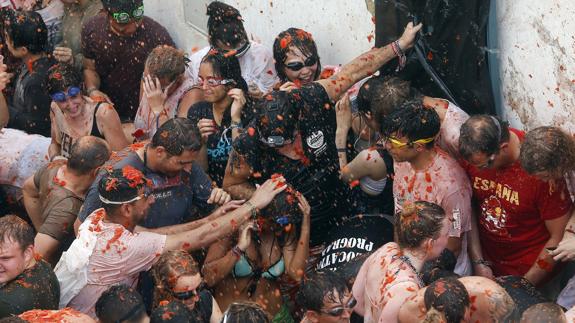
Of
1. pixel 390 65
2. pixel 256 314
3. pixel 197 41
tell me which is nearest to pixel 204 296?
pixel 256 314

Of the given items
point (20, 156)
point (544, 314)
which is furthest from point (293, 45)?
point (544, 314)

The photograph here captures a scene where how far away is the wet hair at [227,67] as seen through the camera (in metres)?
8.24

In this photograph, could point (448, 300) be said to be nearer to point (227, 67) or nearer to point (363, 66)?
point (363, 66)

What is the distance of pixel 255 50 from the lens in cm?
908

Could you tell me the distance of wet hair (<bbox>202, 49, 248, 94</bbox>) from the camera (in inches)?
324

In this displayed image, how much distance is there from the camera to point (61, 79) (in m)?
8.39

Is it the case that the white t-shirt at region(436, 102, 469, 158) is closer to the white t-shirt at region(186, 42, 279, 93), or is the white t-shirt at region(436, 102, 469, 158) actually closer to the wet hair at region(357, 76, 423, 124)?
the wet hair at region(357, 76, 423, 124)

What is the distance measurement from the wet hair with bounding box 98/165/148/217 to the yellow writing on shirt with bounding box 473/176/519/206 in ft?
7.23

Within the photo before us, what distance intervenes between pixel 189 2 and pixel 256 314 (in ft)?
19.2

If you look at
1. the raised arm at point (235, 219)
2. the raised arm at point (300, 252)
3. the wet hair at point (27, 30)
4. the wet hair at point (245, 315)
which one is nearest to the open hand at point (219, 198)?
the raised arm at point (235, 219)

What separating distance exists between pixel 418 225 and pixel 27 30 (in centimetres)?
479

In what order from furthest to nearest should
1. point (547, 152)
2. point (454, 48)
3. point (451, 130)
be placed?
point (454, 48) → point (451, 130) → point (547, 152)

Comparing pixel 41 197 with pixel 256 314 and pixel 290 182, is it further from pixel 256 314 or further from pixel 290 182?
pixel 256 314

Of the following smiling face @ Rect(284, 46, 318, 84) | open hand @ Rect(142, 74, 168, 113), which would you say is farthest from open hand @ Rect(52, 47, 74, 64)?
smiling face @ Rect(284, 46, 318, 84)
